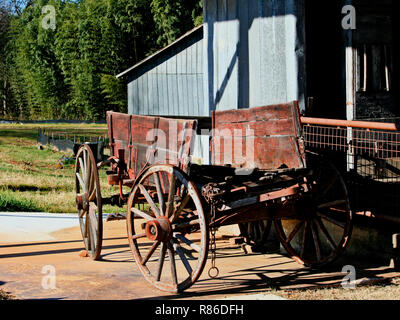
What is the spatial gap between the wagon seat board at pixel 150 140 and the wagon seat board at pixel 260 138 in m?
0.70

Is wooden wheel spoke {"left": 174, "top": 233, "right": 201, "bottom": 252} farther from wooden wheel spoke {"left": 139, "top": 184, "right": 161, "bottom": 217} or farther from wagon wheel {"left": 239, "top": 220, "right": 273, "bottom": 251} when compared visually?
wagon wheel {"left": 239, "top": 220, "right": 273, "bottom": 251}

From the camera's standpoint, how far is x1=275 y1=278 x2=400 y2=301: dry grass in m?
6.25

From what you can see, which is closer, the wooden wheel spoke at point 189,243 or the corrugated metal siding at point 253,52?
the wooden wheel spoke at point 189,243

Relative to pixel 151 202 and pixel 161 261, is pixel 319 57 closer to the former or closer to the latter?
pixel 151 202

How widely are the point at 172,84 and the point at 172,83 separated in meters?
0.03

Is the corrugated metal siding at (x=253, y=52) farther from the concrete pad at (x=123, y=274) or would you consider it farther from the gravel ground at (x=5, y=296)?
the gravel ground at (x=5, y=296)

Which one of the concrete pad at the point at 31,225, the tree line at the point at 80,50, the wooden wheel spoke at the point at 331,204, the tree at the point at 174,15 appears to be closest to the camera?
the wooden wheel spoke at the point at 331,204

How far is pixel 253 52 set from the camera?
9688 mm

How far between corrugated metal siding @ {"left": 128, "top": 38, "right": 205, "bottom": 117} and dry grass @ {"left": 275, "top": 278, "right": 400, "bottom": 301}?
8802mm

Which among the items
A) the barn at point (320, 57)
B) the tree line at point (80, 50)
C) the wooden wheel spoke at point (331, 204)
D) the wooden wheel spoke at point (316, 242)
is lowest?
the wooden wheel spoke at point (316, 242)

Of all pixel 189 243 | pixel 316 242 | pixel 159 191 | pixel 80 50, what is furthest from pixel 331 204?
pixel 80 50

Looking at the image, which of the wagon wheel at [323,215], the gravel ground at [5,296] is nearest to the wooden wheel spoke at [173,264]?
the gravel ground at [5,296]

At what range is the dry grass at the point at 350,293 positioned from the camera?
625 cm

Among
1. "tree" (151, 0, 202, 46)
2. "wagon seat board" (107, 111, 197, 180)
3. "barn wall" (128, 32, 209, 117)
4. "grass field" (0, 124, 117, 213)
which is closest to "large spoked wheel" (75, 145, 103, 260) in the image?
"wagon seat board" (107, 111, 197, 180)
